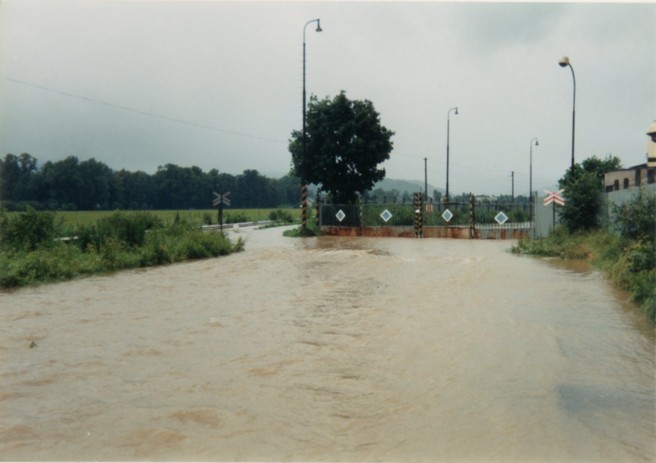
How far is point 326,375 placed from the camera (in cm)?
712

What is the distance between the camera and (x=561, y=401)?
6.09 meters

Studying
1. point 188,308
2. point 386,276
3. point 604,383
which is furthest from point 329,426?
point 386,276

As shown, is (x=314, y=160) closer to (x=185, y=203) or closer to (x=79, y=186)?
(x=79, y=186)

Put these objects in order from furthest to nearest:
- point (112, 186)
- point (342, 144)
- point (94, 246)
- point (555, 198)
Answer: point (112, 186) < point (342, 144) < point (555, 198) < point (94, 246)

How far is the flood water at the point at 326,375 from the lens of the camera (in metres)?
5.14

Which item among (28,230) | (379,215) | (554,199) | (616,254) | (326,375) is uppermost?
(554,199)

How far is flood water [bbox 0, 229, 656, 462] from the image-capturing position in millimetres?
5137

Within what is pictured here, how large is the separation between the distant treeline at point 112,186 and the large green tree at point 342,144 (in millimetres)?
9220

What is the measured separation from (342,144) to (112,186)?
21.2 metres

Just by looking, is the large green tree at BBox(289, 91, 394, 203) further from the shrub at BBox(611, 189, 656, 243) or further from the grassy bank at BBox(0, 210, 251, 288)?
the shrub at BBox(611, 189, 656, 243)

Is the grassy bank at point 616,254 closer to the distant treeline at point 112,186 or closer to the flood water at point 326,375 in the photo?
the flood water at point 326,375

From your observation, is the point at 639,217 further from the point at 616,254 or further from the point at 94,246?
the point at 94,246

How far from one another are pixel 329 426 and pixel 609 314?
7152 millimetres

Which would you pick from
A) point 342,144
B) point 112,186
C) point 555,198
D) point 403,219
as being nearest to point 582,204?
point 555,198
